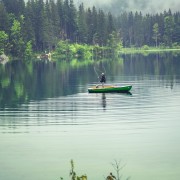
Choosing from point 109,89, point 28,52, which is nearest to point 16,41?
point 28,52

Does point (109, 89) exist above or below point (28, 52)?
below

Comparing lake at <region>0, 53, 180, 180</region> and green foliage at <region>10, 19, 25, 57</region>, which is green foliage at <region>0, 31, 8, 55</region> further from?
lake at <region>0, 53, 180, 180</region>

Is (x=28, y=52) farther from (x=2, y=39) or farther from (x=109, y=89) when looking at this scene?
(x=109, y=89)

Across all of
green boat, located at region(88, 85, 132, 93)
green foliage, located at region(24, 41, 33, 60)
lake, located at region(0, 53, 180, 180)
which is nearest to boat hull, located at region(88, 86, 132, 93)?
green boat, located at region(88, 85, 132, 93)

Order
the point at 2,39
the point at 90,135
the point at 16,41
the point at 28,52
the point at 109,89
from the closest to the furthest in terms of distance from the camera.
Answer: the point at 90,135
the point at 109,89
the point at 2,39
the point at 16,41
the point at 28,52

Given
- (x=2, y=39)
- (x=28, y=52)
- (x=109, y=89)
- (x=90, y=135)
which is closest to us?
(x=90, y=135)

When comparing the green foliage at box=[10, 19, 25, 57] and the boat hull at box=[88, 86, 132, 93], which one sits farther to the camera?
the green foliage at box=[10, 19, 25, 57]

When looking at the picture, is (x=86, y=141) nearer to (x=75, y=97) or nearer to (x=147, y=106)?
(x=147, y=106)

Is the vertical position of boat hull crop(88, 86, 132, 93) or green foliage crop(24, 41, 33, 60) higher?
green foliage crop(24, 41, 33, 60)

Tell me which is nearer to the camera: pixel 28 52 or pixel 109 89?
pixel 109 89

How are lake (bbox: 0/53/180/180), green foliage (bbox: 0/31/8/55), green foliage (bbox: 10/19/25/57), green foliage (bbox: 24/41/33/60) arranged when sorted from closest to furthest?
lake (bbox: 0/53/180/180) < green foliage (bbox: 0/31/8/55) < green foliage (bbox: 10/19/25/57) < green foliage (bbox: 24/41/33/60)

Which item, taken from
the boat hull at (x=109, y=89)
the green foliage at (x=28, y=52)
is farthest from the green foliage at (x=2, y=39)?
the boat hull at (x=109, y=89)

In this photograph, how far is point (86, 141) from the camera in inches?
1464

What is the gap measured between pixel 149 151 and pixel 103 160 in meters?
3.74
